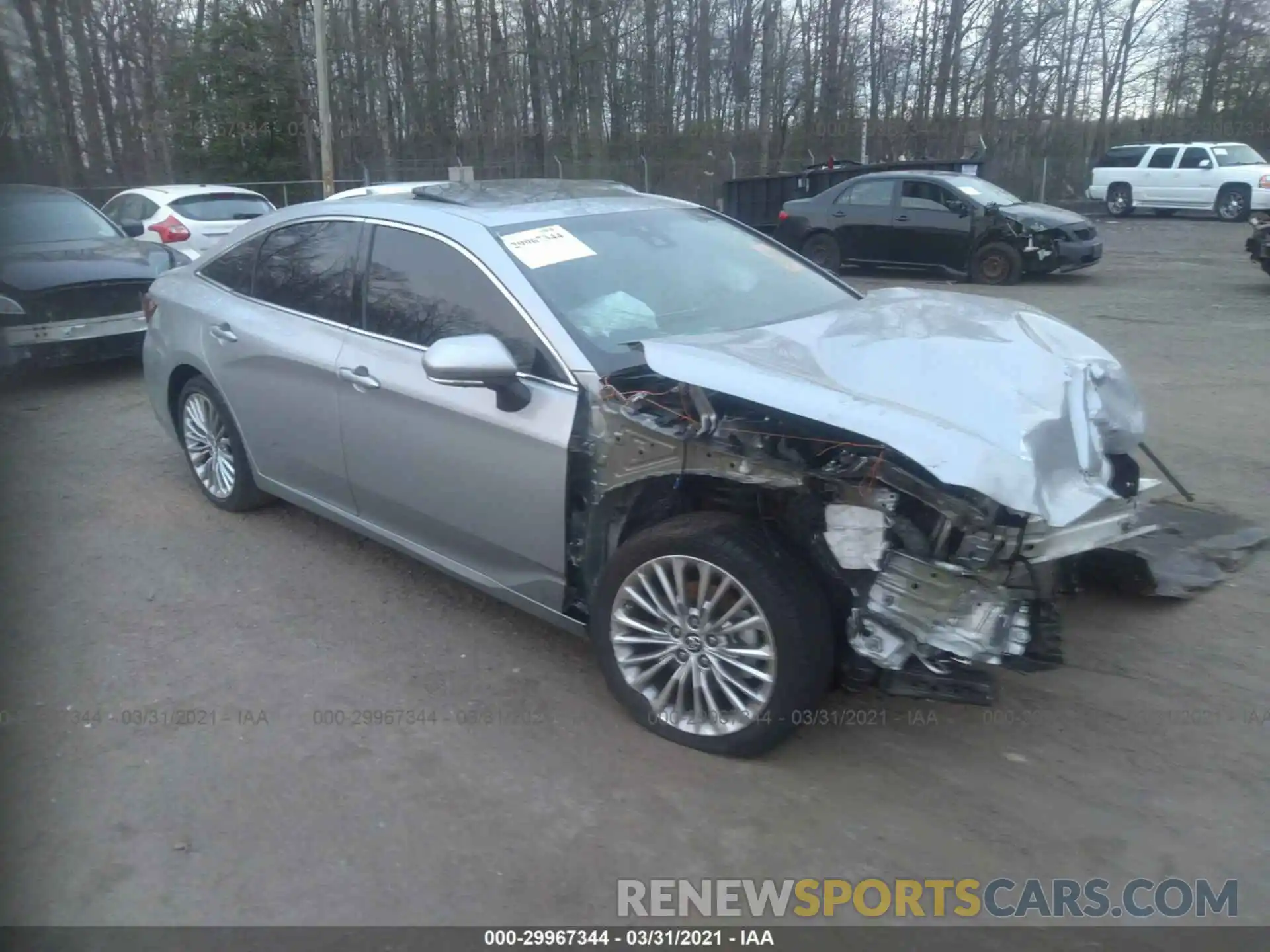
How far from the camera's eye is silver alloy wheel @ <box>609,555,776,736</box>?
347 cm

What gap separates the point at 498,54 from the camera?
32.5m

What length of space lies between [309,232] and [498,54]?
1172 inches

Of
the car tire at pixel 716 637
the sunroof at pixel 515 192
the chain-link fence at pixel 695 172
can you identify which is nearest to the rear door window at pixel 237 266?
the sunroof at pixel 515 192

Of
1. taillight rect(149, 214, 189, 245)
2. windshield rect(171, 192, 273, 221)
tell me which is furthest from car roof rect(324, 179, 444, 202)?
windshield rect(171, 192, 273, 221)

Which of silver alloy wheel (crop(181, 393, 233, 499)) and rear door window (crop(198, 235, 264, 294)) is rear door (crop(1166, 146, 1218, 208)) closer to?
rear door window (crop(198, 235, 264, 294))

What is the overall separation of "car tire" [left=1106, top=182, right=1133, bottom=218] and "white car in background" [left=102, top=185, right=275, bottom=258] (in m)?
21.4

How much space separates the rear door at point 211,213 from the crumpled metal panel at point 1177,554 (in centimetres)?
1089

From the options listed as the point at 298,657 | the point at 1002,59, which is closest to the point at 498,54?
the point at 1002,59

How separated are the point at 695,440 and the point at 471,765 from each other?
1.31m

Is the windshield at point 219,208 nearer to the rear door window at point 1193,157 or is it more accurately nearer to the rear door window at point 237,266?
the rear door window at point 237,266

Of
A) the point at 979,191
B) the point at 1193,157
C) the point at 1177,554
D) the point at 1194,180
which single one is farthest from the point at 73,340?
the point at 1193,157

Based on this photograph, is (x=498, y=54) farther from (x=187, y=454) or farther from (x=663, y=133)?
(x=187, y=454)

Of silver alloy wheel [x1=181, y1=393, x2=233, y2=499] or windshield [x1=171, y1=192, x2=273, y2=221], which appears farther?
windshield [x1=171, y1=192, x2=273, y2=221]

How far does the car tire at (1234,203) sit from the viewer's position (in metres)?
24.4
